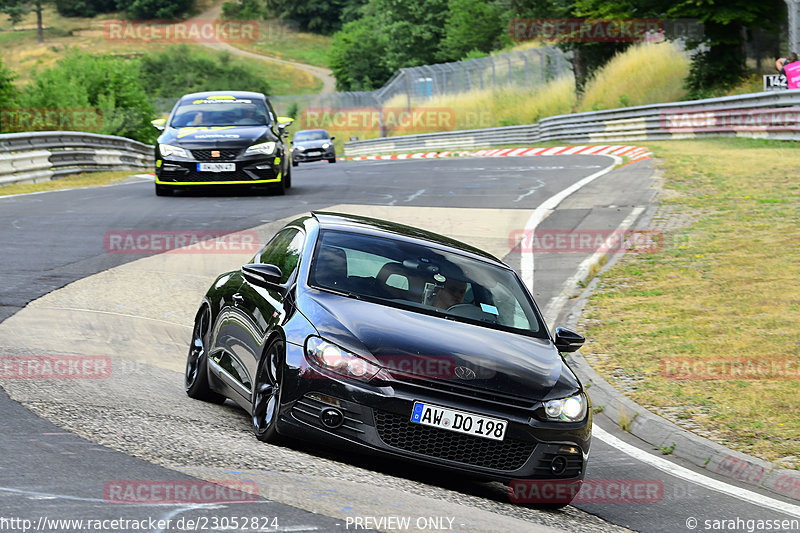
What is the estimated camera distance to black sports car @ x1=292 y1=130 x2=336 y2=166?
47.2 meters

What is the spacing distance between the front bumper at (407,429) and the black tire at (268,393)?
0.14m

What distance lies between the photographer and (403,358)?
5.98 meters

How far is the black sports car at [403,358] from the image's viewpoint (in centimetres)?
586

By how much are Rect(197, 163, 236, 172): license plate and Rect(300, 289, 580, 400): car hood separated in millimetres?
13591

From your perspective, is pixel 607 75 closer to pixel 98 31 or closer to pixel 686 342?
pixel 686 342

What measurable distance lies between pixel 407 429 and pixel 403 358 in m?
0.40

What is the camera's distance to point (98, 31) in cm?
13950

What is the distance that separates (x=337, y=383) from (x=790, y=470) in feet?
10.4

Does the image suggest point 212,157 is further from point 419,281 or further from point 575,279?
point 419,281

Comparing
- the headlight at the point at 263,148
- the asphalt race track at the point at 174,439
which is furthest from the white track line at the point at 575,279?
the headlight at the point at 263,148

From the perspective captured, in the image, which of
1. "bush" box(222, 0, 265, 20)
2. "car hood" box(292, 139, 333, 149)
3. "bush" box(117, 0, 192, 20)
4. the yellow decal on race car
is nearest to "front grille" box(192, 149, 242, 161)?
the yellow decal on race car

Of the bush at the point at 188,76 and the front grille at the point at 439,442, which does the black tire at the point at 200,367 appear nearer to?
the front grille at the point at 439,442

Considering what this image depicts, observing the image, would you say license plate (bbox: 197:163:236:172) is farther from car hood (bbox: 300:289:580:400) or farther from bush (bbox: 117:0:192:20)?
bush (bbox: 117:0:192:20)

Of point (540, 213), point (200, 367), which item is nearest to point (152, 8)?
point (540, 213)
